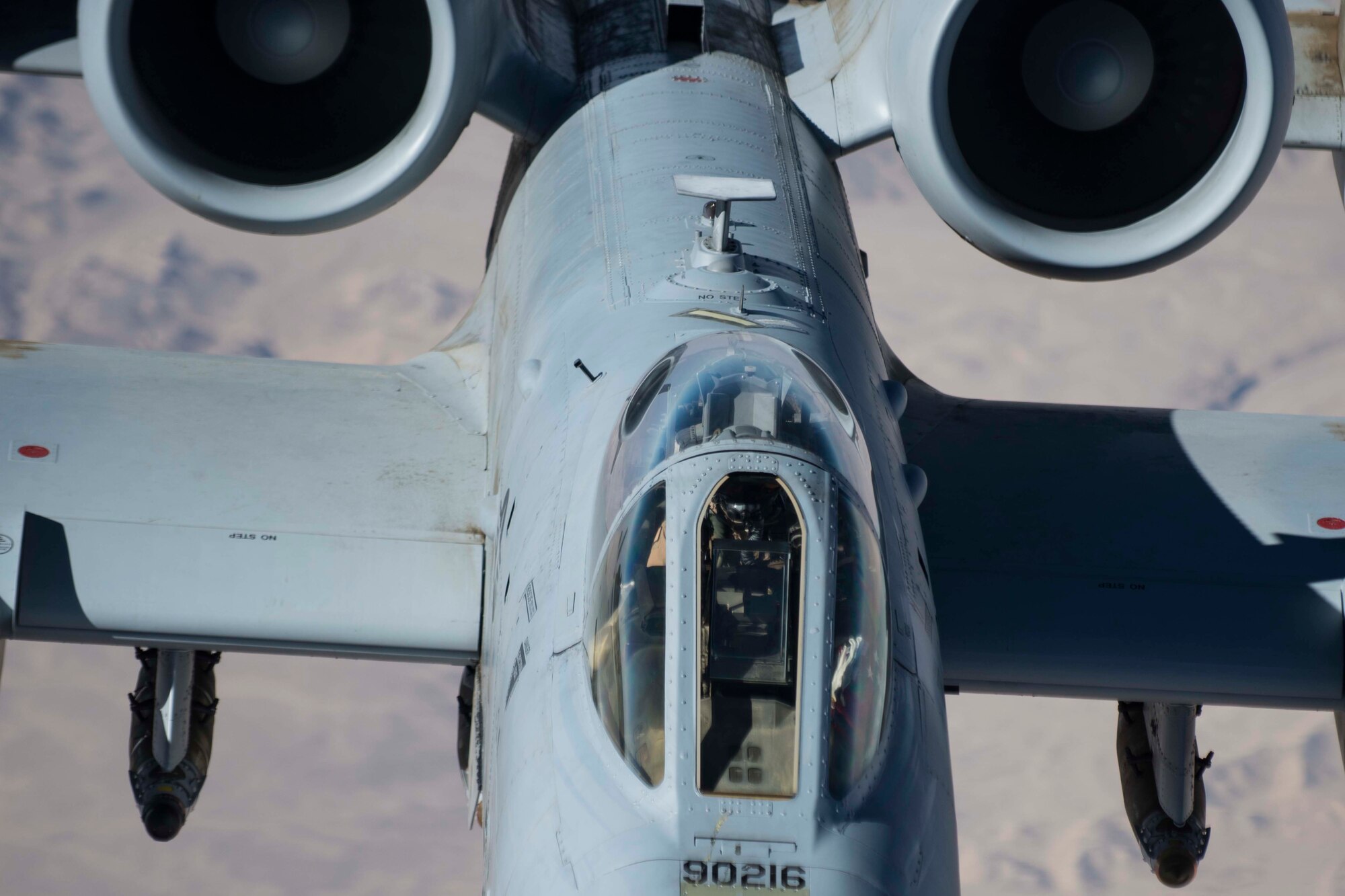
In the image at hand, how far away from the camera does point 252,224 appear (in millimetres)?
8445

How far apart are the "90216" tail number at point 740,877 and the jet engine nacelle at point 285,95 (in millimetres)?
4890

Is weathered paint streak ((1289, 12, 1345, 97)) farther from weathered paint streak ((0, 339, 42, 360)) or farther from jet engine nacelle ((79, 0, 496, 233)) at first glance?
weathered paint streak ((0, 339, 42, 360))

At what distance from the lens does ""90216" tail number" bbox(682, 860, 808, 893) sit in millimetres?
4598

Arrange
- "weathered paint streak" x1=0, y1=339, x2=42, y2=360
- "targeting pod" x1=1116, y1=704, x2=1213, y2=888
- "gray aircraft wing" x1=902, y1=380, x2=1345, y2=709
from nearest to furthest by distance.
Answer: "gray aircraft wing" x1=902, y1=380, x2=1345, y2=709 → "weathered paint streak" x1=0, y1=339, x2=42, y2=360 → "targeting pod" x1=1116, y1=704, x2=1213, y2=888

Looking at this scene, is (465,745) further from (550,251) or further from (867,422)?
(867,422)

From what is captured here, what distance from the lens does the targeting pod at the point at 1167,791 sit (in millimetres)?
9648

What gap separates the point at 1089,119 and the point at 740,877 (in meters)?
5.71

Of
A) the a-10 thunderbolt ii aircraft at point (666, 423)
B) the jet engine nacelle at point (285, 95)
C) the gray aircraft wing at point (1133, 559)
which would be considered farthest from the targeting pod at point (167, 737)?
the gray aircraft wing at point (1133, 559)

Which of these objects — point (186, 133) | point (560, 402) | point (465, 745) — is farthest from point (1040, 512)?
point (186, 133)

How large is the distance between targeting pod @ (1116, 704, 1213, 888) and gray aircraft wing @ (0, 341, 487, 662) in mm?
4419

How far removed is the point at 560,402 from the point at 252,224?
2.50m

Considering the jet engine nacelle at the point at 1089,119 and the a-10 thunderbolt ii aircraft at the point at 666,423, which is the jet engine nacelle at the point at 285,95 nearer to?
the a-10 thunderbolt ii aircraft at the point at 666,423

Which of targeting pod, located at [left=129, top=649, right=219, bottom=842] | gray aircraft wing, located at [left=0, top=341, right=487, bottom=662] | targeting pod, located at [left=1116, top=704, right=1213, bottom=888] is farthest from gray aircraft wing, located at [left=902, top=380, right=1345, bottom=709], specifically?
targeting pod, located at [left=129, top=649, right=219, bottom=842]

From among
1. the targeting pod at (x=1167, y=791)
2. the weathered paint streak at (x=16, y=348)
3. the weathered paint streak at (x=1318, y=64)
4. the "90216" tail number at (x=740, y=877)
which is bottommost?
the "90216" tail number at (x=740, y=877)
